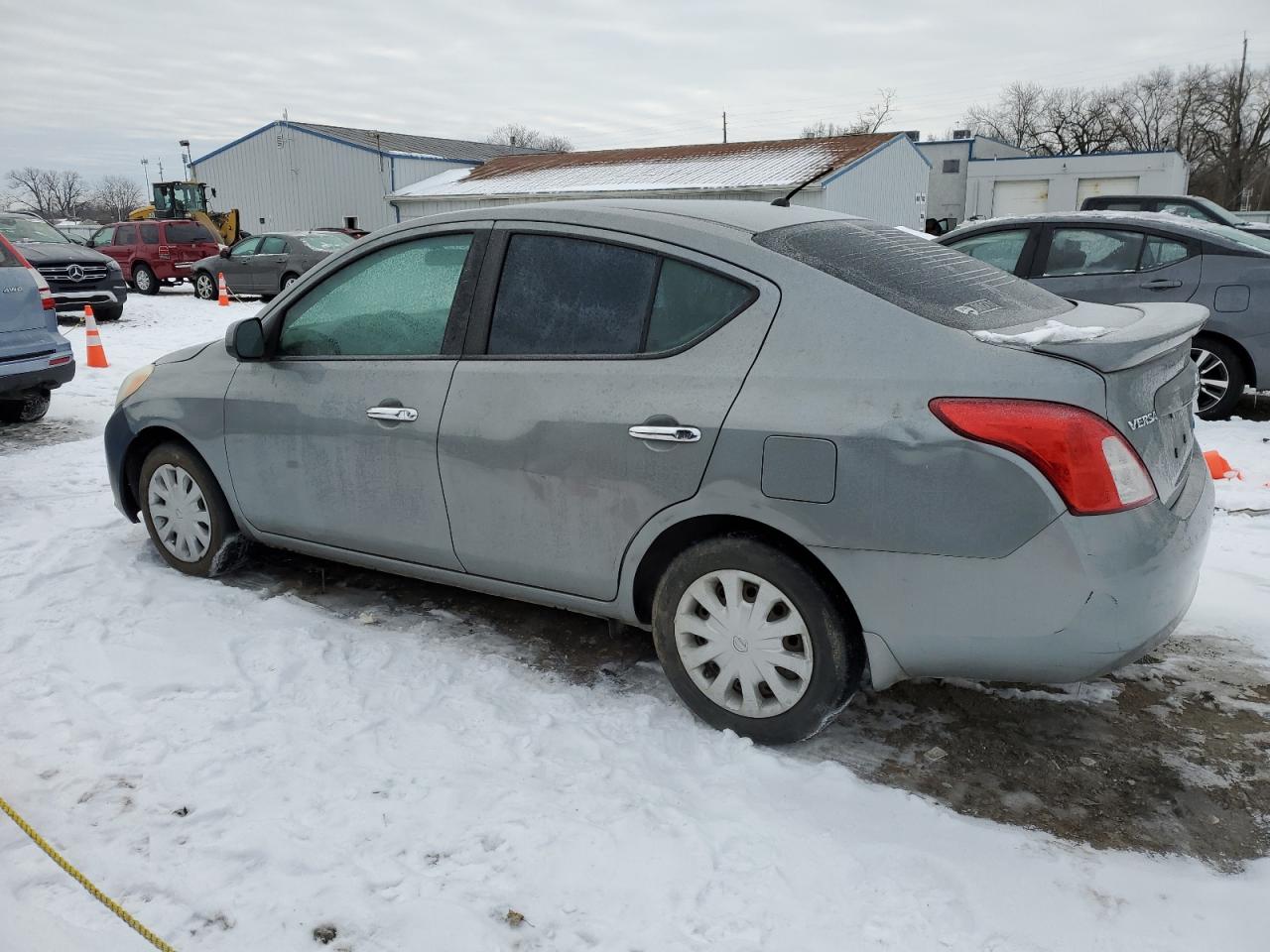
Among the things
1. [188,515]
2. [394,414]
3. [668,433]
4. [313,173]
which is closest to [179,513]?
[188,515]

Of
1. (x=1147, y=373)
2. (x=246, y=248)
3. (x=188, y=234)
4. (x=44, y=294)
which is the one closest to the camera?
(x=1147, y=373)

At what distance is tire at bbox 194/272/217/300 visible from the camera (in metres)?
21.1

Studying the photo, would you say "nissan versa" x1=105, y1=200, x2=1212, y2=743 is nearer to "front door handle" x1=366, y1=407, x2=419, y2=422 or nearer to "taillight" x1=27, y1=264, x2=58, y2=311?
"front door handle" x1=366, y1=407, x2=419, y2=422

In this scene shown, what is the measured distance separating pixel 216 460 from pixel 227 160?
135 ft

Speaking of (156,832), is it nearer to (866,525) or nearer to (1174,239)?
(866,525)

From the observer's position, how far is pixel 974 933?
2.29 metres

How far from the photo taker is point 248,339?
4.00 metres

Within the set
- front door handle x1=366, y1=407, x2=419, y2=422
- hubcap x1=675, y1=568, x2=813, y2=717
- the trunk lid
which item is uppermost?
the trunk lid

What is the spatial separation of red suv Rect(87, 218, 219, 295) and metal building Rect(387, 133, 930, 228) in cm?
759

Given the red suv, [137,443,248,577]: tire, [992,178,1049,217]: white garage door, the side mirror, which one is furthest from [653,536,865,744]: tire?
[992,178,1049,217]: white garage door

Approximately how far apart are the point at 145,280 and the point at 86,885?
76.4 feet

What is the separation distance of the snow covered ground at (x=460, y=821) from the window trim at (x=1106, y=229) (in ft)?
14.3

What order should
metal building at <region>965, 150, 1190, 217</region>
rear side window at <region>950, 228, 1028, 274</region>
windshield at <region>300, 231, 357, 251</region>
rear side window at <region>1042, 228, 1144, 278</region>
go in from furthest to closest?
metal building at <region>965, 150, 1190, 217</region> < windshield at <region>300, 231, 357, 251</region> < rear side window at <region>950, 228, 1028, 274</region> < rear side window at <region>1042, 228, 1144, 278</region>

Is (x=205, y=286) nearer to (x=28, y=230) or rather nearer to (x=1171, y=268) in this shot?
(x=28, y=230)
